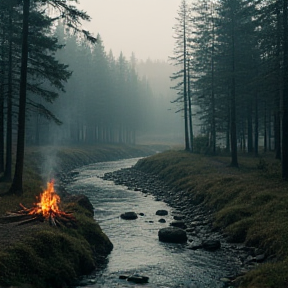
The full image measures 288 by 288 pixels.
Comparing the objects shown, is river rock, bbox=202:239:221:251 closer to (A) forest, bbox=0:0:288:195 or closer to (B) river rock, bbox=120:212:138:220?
(B) river rock, bbox=120:212:138:220

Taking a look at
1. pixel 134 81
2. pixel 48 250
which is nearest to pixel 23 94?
pixel 48 250

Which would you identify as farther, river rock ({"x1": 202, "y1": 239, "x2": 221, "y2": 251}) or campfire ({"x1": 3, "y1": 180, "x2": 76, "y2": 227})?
river rock ({"x1": 202, "y1": 239, "x2": 221, "y2": 251})

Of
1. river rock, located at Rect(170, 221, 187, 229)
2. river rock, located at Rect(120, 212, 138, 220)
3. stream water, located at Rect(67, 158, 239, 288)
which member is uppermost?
river rock, located at Rect(120, 212, 138, 220)

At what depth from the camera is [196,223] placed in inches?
729

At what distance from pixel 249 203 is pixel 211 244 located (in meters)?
4.35

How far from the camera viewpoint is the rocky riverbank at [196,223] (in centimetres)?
1293

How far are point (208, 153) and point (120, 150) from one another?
3265 cm

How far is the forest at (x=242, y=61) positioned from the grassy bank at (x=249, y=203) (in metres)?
2.59

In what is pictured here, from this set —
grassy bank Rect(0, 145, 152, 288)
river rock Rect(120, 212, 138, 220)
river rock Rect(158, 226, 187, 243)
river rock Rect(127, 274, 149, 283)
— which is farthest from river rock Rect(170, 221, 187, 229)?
river rock Rect(127, 274, 149, 283)

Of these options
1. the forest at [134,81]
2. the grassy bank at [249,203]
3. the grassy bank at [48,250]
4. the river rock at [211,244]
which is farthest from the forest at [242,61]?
the grassy bank at [48,250]

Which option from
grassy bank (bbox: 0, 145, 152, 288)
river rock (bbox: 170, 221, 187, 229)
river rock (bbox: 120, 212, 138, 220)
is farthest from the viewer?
river rock (bbox: 120, 212, 138, 220)

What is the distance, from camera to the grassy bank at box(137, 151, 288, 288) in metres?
10.7

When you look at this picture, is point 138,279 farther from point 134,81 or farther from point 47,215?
point 134,81

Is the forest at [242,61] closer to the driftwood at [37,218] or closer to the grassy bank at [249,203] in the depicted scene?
the grassy bank at [249,203]
